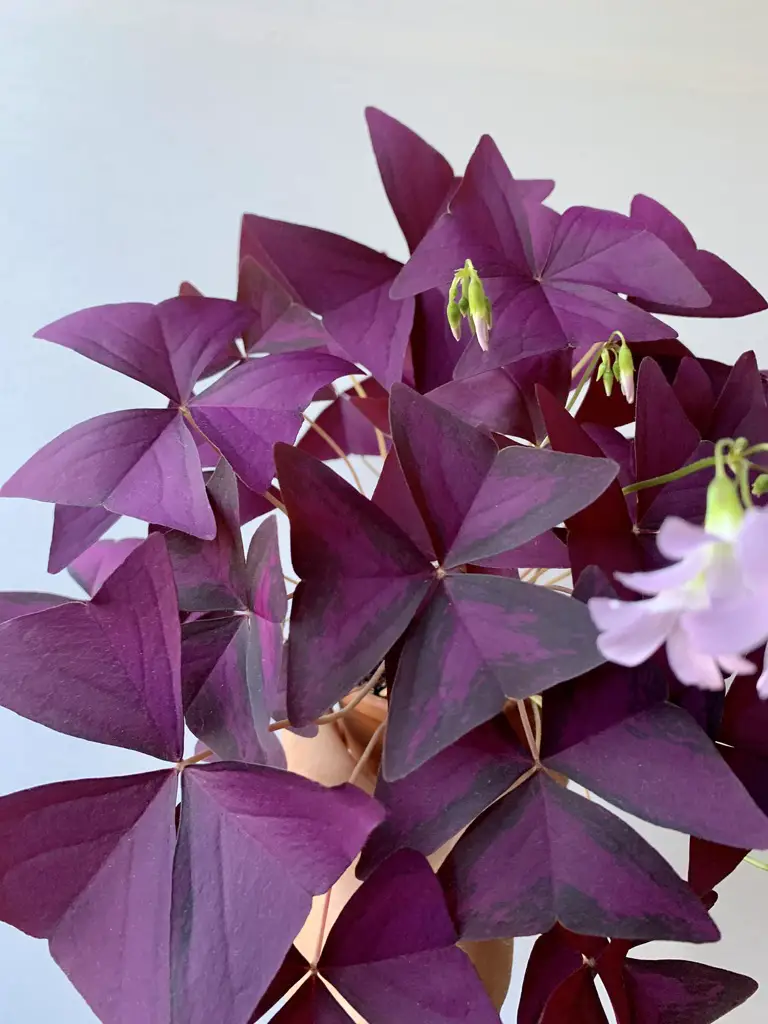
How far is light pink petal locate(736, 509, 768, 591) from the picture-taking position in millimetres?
258

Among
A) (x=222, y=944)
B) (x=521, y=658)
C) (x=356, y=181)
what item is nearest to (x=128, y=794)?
(x=222, y=944)

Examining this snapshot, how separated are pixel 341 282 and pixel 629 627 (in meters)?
0.40

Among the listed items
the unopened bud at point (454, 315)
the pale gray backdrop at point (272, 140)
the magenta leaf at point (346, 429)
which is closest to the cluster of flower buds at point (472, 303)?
the unopened bud at point (454, 315)

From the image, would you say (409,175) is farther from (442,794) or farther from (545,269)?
(442,794)

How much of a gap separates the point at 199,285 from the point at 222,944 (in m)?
0.93

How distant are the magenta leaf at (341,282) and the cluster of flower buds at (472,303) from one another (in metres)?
0.07

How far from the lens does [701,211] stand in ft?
4.08

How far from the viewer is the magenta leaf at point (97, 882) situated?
1.35 feet

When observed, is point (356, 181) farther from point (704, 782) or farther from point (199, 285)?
point (704, 782)

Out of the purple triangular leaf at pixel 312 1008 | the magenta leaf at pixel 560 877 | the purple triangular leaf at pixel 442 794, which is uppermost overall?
the purple triangular leaf at pixel 442 794

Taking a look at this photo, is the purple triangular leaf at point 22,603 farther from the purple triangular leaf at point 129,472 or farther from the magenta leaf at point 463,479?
the magenta leaf at point 463,479

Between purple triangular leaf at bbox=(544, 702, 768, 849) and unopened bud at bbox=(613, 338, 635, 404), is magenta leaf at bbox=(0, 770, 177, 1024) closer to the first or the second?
purple triangular leaf at bbox=(544, 702, 768, 849)

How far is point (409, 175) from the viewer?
65 centimetres

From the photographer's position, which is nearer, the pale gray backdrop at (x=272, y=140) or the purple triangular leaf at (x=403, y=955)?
the purple triangular leaf at (x=403, y=955)
